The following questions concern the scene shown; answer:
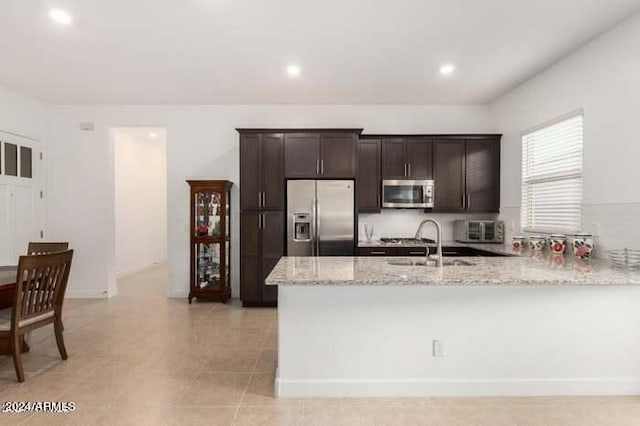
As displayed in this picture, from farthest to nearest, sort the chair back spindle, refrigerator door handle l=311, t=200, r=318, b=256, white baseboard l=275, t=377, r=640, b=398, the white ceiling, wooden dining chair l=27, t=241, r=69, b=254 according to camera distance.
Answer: refrigerator door handle l=311, t=200, r=318, b=256 < wooden dining chair l=27, t=241, r=69, b=254 < the white ceiling < the chair back spindle < white baseboard l=275, t=377, r=640, b=398

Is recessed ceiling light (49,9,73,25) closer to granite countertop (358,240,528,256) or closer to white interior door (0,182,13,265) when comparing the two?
white interior door (0,182,13,265)

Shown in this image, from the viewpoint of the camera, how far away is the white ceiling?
2875mm

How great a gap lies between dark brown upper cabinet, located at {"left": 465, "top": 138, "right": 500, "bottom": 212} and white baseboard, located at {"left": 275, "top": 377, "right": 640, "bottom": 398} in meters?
2.84

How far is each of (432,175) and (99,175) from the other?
4790mm

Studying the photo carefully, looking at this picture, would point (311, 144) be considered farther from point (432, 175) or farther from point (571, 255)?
point (571, 255)

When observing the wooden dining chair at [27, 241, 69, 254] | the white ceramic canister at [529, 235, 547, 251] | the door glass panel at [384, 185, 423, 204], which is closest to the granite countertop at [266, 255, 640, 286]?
the white ceramic canister at [529, 235, 547, 251]

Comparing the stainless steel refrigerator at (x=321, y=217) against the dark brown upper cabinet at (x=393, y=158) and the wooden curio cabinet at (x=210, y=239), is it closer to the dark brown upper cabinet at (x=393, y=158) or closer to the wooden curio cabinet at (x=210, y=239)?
the dark brown upper cabinet at (x=393, y=158)

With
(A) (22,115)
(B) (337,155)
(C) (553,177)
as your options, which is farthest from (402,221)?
(A) (22,115)

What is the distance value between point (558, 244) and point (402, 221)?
2145mm

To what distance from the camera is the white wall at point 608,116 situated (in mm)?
3010

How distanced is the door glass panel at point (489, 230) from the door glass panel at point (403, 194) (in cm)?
91

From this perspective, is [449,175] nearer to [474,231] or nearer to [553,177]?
[474,231]

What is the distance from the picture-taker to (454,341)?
2582mm

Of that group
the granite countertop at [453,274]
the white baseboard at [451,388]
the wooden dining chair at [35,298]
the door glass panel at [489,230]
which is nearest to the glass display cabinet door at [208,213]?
the wooden dining chair at [35,298]
